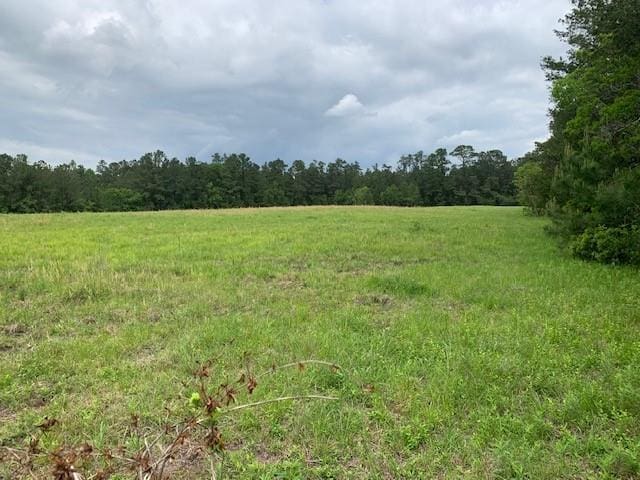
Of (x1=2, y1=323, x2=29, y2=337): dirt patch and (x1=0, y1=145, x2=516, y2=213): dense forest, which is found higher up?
(x1=0, y1=145, x2=516, y2=213): dense forest

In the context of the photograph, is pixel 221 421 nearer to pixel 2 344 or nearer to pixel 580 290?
pixel 2 344

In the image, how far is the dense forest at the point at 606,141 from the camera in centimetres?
966

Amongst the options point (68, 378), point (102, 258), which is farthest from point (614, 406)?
point (102, 258)

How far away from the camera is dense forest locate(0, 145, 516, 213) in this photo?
6381 centimetres

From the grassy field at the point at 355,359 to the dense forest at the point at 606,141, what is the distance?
6.03ft

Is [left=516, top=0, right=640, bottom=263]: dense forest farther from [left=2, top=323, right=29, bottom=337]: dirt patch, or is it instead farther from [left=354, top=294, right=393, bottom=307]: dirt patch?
[left=2, top=323, right=29, bottom=337]: dirt patch

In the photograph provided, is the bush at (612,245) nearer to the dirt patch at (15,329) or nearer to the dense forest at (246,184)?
the dirt patch at (15,329)

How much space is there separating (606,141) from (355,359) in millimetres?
11172

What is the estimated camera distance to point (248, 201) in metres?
82.1

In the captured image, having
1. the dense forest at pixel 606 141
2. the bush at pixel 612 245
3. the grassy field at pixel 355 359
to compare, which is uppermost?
the dense forest at pixel 606 141

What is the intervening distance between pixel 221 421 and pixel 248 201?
263 feet

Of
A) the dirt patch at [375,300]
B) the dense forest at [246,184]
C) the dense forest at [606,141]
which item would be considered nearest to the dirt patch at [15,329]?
the dirt patch at [375,300]

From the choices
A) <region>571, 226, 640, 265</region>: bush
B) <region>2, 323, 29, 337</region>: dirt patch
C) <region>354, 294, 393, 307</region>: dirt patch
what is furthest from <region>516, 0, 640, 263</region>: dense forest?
<region>2, 323, 29, 337</region>: dirt patch

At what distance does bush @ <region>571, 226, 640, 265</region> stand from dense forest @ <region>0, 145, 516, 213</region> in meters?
67.8
